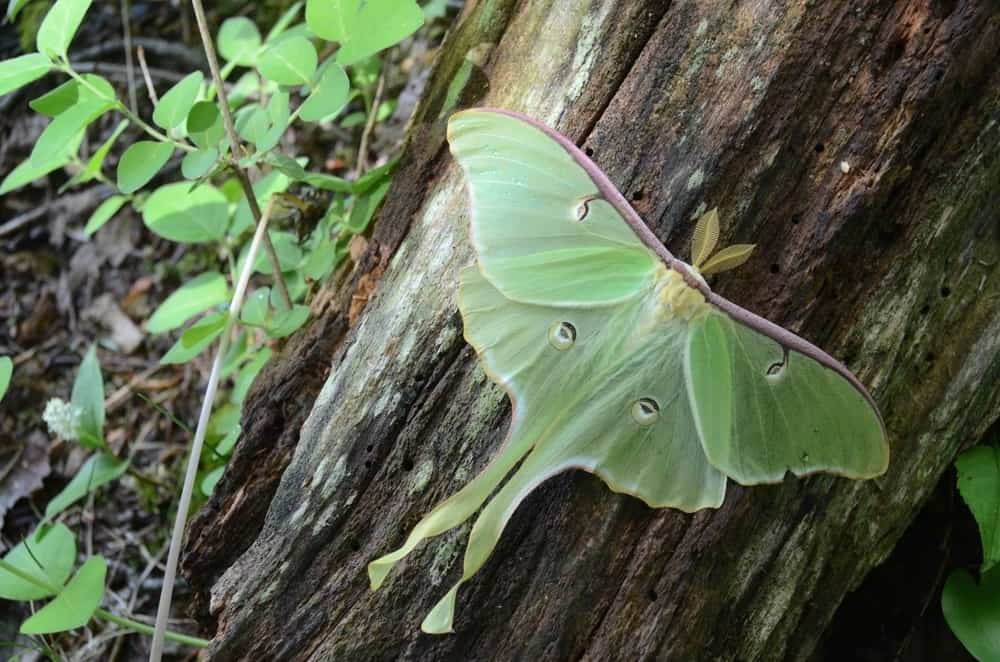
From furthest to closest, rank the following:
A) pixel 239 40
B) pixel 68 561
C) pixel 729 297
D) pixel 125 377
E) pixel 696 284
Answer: pixel 125 377, pixel 239 40, pixel 68 561, pixel 729 297, pixel 696 284

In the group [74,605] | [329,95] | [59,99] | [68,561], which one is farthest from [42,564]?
[329,95]

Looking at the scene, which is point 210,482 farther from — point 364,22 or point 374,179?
point 364,22

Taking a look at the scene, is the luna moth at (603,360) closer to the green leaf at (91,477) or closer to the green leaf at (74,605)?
the green leaf at (74,605)

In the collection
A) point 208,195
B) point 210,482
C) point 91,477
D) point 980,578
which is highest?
point 980,578

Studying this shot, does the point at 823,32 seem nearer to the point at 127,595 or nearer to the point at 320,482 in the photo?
the point at 320,482

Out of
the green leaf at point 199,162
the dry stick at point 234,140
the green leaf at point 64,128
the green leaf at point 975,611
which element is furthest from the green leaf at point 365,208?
the green leaf at point 975,611

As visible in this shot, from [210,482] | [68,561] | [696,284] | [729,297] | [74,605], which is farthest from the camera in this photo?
[210,482]
